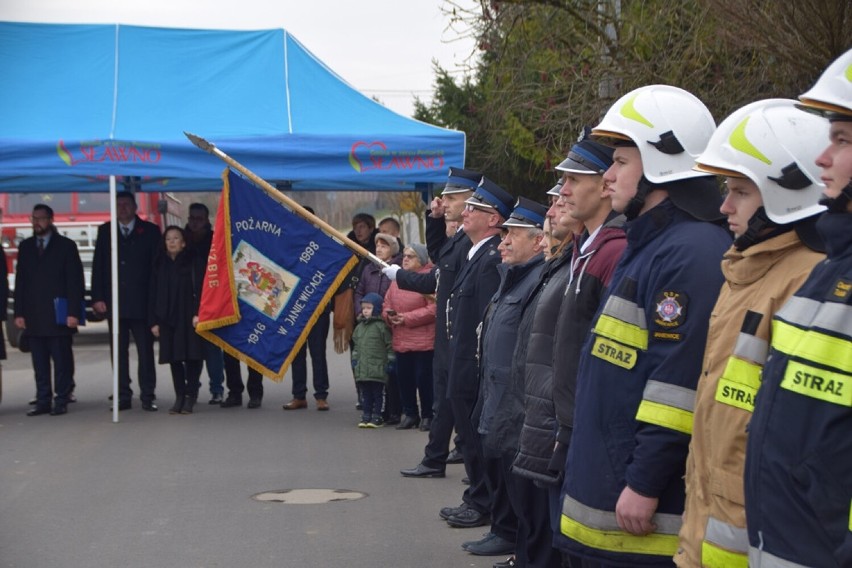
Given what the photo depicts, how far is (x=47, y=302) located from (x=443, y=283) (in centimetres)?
634

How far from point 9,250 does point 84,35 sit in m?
11.0

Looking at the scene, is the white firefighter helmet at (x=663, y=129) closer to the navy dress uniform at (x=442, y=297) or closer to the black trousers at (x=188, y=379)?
the navy dress uniform at (x=442, y=297)

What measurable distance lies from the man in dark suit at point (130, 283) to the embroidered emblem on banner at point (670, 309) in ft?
34.5

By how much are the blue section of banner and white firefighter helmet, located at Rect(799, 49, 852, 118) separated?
31.5ft

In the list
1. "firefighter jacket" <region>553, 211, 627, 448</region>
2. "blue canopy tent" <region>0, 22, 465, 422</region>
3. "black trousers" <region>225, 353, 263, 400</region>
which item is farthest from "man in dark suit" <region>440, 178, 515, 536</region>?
"black trousers" <region>225, 353, 263, 400</region>

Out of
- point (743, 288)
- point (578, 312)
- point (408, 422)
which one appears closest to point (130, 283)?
point (408, 422)

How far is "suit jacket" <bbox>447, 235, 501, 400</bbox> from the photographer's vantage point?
787 centimetres

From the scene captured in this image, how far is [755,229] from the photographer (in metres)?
3.47

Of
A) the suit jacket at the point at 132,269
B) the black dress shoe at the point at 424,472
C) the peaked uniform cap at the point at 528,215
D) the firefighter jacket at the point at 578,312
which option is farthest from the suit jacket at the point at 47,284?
the firefighter jacket at the point at 578,312

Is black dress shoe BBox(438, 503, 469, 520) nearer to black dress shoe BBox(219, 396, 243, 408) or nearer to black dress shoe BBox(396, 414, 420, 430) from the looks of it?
black dress shoe BBox(396, 414, 420, 430)

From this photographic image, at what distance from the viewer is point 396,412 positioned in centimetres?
1281

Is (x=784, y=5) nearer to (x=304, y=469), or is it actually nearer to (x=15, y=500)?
(x=304, y=469)

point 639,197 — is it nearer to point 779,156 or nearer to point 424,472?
point 779,156

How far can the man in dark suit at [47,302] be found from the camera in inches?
535
